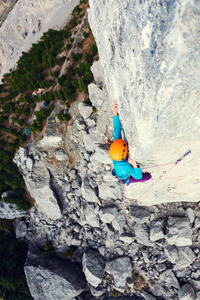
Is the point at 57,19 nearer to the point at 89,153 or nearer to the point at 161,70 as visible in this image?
the point at 89,153

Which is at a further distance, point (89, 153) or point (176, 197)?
point (89, 153)

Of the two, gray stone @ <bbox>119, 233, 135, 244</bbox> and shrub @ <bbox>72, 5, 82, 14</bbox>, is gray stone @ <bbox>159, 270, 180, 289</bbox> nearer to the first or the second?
gray stone @ <bbox>119, 233, 135, 244</bbox>

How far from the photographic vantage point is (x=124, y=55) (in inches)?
132

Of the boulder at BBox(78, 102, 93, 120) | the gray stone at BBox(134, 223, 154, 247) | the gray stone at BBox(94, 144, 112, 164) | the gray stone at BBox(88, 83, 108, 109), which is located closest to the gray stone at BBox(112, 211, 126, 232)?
the gray stone at BBox(134, 223, 154, 247)

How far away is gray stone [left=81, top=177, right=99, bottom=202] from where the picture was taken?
7.39m

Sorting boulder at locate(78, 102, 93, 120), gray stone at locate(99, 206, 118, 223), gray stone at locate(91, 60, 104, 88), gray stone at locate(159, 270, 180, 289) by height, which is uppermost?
gray stone at locate(91, 60, 104, 88)

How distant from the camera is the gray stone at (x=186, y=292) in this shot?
5984 millimetres

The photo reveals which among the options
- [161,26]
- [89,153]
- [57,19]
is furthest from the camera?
[57,19]

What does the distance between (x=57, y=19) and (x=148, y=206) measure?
1511cm

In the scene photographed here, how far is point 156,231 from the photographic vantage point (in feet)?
21.0

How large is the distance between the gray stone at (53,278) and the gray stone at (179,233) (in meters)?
4.90

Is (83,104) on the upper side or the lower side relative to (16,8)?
lower

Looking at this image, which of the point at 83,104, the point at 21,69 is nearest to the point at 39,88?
the point at 21,69

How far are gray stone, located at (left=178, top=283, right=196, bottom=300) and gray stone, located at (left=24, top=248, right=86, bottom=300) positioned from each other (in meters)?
4.39
